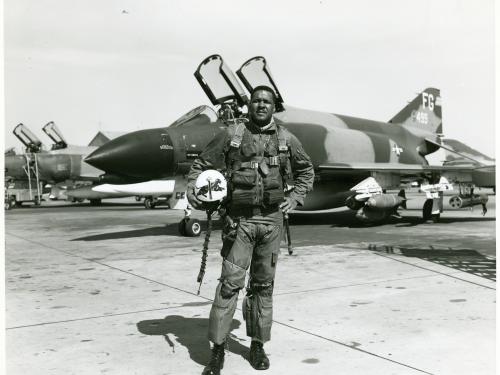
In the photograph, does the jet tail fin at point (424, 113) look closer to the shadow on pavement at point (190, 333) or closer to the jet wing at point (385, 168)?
the jet wing at point (385, 168)

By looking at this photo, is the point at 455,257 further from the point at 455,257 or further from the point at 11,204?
the point at 11,204

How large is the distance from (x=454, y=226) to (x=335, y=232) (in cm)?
299

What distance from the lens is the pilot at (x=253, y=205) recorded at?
3650 millimetres

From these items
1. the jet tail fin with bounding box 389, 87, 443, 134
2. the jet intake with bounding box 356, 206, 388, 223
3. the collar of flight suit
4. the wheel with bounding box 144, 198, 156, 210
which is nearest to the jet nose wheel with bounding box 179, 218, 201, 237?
the jet intake with bounding box 356, 206, 388, 223

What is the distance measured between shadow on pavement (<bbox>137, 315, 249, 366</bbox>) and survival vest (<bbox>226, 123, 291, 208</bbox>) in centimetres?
102

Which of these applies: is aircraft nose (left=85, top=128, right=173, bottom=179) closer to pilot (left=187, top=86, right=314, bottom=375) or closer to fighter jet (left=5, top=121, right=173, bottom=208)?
pilot (left=187, top=86, right=314, bottom=375)

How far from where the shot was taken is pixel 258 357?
3547 millimetres

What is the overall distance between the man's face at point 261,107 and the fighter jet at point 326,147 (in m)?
6.03

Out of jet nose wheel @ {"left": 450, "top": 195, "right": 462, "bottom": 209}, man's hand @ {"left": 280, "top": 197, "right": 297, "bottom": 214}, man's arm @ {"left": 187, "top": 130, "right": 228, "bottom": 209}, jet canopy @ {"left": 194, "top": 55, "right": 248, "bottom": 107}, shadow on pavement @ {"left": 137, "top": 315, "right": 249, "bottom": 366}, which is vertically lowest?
shadow on pavement @ {"left": 137, "top": 315, "right": 249, "bottom": 366}

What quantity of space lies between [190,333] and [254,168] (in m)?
1.41

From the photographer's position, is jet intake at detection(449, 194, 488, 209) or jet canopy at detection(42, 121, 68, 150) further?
jet canopy at detection(42, 121, 68, 150)

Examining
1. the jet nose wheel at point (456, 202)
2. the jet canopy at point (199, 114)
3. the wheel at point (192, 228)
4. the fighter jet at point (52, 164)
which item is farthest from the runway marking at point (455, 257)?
the fighter jet at point (52, 164)

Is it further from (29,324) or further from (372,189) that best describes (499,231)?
(372,189)

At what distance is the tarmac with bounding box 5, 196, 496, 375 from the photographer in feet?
11.8
